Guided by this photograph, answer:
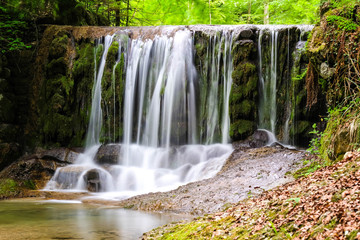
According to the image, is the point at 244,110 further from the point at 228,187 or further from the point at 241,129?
the point at 228,187

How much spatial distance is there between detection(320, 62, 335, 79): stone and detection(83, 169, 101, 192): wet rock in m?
7.60

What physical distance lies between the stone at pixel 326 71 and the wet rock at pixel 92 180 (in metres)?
7.60

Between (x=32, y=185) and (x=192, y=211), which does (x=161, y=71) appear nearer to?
(x=32, y=185)

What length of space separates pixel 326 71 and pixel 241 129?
5.43m

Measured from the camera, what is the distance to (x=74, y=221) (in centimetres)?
714

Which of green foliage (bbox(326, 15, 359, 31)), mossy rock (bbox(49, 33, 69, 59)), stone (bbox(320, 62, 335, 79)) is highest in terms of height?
mossy rock (bbox(49, 33, 69, 59))

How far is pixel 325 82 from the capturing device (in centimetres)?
770

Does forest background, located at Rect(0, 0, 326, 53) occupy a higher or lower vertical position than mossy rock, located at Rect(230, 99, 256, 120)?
higher

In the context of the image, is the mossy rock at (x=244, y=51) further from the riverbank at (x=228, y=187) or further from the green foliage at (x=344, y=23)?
the green foliage at (x=344, y=23)

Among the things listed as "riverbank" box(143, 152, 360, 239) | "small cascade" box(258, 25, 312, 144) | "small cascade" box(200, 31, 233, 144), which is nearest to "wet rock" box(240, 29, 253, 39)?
"small cascade" box(258, 25, 312, 144)

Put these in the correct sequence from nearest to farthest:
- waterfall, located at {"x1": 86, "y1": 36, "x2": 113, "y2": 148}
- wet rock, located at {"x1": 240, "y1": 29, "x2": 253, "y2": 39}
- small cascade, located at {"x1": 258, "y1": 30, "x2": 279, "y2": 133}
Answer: small cascade, located at {"x1": 258, "y1": 30, "x2": 279, "y2": 133} → wet rock, located at {"x1": 240, "y1": 29, "x2": 253, "y2": 39} → waterfall, located at {"x1": 86, "y1": 36, "x2": 113, "y2": 148}

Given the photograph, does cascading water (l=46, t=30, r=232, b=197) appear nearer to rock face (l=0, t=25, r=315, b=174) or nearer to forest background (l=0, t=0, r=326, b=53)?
rock face (l=0, t=25, r=315, b=174)

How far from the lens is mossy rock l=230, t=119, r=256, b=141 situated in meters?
12.8

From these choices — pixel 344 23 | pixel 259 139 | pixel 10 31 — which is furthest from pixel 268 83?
pixel 10 31
